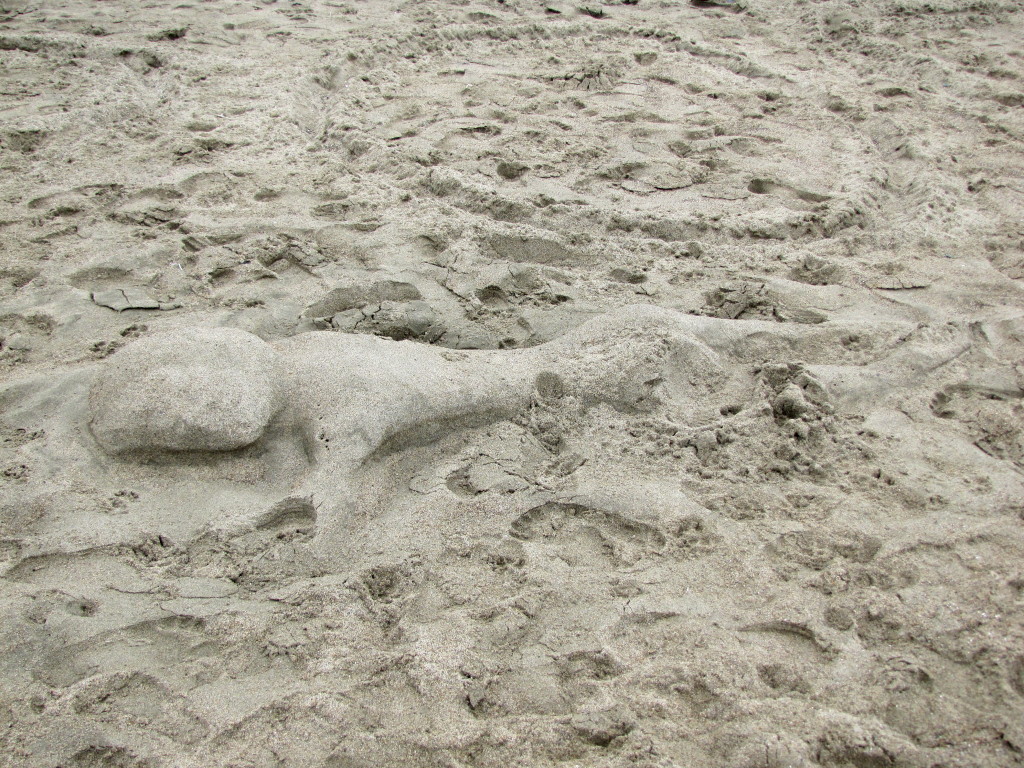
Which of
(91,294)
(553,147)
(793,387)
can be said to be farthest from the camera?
(553,147)

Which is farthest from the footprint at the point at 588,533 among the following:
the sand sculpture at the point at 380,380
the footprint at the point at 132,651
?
the footprint at the point at 132,651

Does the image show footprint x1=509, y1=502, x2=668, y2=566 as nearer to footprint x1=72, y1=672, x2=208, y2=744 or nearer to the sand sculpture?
the sand sculpture

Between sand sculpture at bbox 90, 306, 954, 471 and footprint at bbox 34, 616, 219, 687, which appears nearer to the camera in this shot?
footprint at bbox 34, 616, 219, 687

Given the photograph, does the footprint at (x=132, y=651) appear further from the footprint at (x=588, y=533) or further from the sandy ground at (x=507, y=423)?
the footprint at (x=588, y=533)

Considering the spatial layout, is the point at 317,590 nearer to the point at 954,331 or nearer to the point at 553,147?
the point at 954,331

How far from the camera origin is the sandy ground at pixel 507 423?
144 centimetres

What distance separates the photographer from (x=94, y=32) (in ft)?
15.3

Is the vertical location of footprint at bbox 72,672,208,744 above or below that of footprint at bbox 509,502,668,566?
below

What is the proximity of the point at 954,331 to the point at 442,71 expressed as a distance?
333 centimetres

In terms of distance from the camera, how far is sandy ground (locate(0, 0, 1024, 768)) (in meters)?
1.44

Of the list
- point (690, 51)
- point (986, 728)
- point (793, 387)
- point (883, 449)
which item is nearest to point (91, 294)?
point (793, 387)

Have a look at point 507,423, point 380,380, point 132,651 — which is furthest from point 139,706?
point 507,423

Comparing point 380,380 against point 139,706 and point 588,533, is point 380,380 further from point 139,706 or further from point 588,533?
point 139,706

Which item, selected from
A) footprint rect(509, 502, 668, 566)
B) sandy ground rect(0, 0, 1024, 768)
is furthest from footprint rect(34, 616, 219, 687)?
footprint rect(509, 502, 668, 566)
